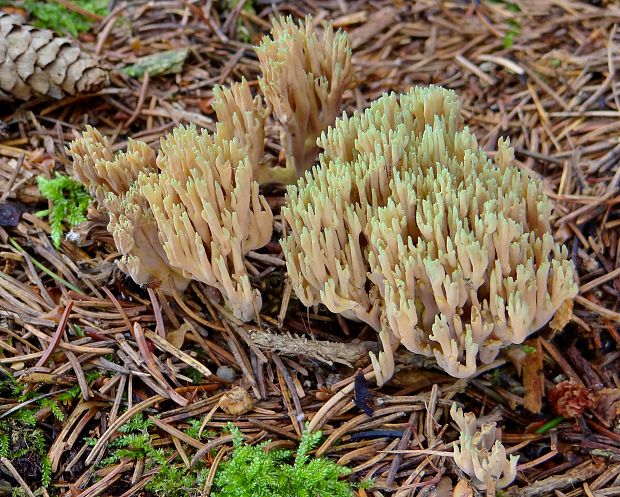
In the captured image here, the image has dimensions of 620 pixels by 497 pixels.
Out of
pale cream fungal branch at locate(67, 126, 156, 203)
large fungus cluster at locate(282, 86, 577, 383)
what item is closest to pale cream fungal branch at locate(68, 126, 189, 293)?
pale cream fungal branch at locate(67, 126, 156, 203)

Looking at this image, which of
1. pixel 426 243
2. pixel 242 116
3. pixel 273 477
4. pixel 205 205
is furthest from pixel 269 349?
pixel 242 116

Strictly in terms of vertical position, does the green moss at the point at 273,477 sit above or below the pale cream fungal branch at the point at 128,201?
below

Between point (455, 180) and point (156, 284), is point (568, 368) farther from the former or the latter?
point (156, 284)

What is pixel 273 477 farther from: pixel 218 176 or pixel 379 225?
pixel 218 176

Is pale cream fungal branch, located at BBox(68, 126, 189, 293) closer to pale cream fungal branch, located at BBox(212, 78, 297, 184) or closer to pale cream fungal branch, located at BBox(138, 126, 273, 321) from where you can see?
pale cream fungal branch, located at BBox(138, 126, 273, 321)

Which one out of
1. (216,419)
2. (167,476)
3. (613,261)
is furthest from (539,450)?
(167,476)

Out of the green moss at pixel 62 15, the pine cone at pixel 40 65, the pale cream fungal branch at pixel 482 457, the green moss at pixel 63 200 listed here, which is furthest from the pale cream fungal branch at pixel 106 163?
the pale cream fungal branch at pixel 482 457

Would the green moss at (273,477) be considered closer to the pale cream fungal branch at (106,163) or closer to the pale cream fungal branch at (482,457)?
the pale cream fungal branch at (482,457)
